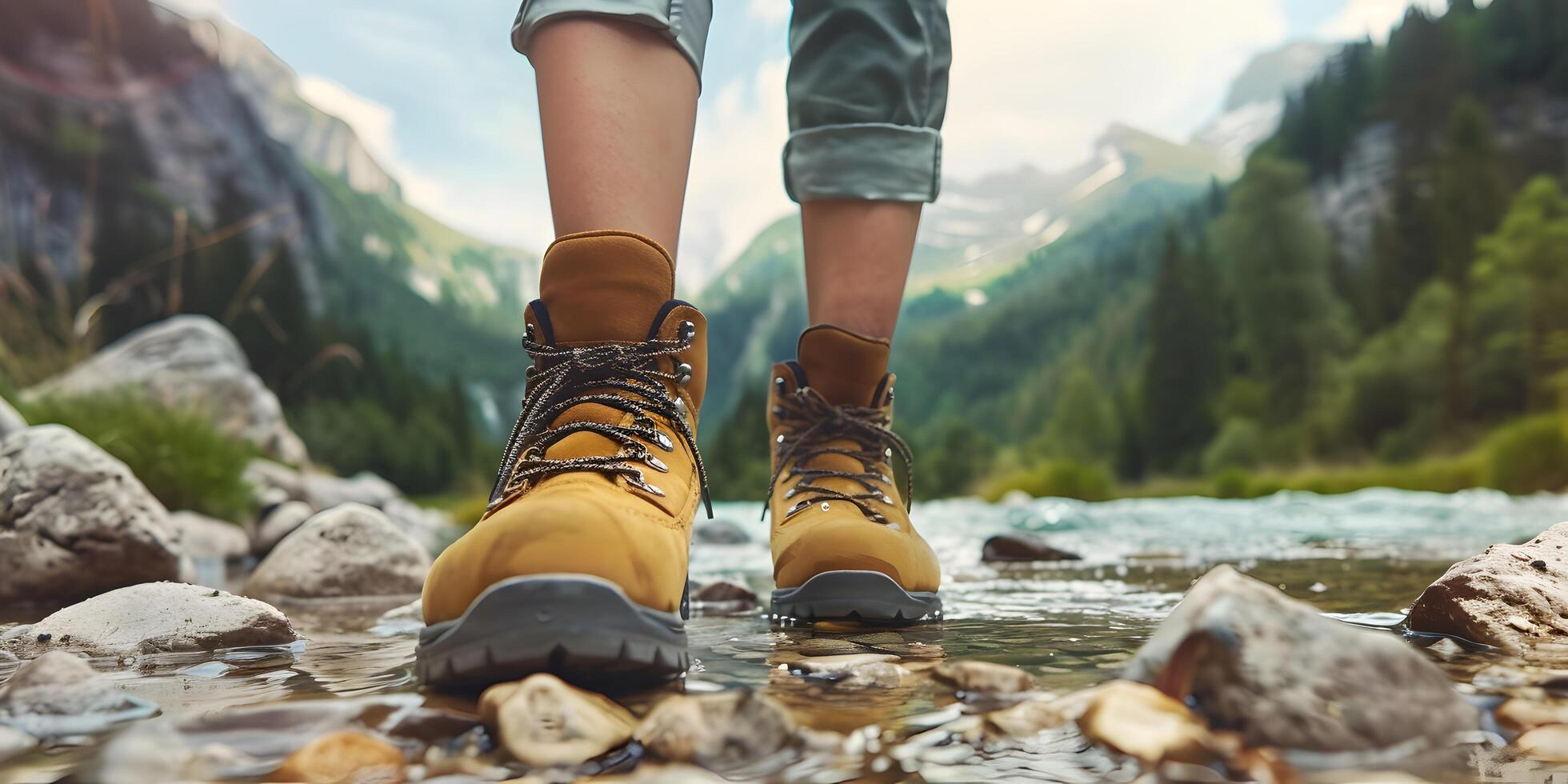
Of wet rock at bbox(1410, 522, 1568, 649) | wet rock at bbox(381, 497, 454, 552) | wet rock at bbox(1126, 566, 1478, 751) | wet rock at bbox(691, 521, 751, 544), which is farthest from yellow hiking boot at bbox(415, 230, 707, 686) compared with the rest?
wet rock at bbox(381, 497, 454, 552)

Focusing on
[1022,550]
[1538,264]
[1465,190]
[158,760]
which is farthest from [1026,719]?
[1465,190]

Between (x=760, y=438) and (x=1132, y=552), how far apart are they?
30486 millimetres

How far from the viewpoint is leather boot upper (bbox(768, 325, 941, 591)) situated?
1.76m

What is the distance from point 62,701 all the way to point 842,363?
134 centimetres

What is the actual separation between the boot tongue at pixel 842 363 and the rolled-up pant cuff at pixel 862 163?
0.32m

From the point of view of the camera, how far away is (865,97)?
6.65 feet

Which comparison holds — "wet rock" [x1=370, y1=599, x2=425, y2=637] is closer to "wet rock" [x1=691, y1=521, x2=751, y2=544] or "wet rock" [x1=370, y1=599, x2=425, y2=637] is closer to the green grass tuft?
the green grass tuft

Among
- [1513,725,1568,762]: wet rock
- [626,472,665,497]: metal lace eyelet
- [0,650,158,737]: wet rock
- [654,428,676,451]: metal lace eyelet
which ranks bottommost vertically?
[1513,725,1568,762]: wet rock

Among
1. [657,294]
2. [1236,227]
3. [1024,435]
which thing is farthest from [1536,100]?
[657,294]

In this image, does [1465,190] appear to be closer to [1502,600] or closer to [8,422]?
[1502,600]

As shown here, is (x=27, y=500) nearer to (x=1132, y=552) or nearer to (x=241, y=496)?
(x=241, y=496)

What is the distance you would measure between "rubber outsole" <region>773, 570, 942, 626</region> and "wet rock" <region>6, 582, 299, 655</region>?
0.81 meters

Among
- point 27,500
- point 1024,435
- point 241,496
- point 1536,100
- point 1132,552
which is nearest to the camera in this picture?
point 27,500

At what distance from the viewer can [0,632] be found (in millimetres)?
1466
